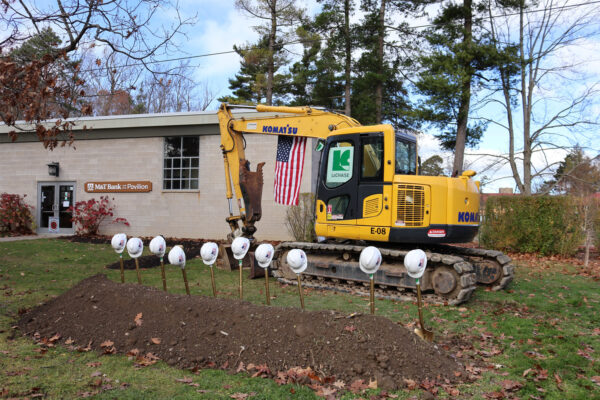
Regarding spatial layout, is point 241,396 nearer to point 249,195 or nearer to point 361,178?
point 361,178

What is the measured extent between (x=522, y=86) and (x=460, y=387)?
20.5m

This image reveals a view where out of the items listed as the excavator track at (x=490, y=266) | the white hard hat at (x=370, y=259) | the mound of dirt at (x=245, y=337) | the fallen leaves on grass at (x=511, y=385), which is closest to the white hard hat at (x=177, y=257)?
the mound of dirt at (x=245, y=337)

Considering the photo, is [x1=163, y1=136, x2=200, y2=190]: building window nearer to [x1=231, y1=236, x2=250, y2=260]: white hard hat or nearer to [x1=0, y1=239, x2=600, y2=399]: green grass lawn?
[x1=0, y1=239, x2=600, y2=399]: green grass lawn

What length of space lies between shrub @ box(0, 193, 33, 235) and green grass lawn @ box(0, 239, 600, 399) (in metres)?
8.96

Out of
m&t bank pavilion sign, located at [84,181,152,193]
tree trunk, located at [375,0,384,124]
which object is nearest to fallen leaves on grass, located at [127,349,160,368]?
m&t bank pavilion sign, located at [84,181,152,193]

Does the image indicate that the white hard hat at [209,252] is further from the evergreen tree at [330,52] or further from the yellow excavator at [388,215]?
the evergreen tree at [330,52]

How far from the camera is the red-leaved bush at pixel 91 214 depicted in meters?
16.6

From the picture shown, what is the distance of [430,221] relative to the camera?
7352mm

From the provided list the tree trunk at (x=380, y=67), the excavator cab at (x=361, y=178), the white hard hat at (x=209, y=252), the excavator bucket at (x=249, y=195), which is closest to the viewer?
the white hard hat at (x=209, y=252)

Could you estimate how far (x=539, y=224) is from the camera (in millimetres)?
12930

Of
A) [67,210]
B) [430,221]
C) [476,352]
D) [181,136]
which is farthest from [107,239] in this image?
[476,352]

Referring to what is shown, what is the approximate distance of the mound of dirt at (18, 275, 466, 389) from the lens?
4.22 m

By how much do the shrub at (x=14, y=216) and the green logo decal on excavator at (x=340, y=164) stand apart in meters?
14.7

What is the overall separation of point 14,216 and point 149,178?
557cm
